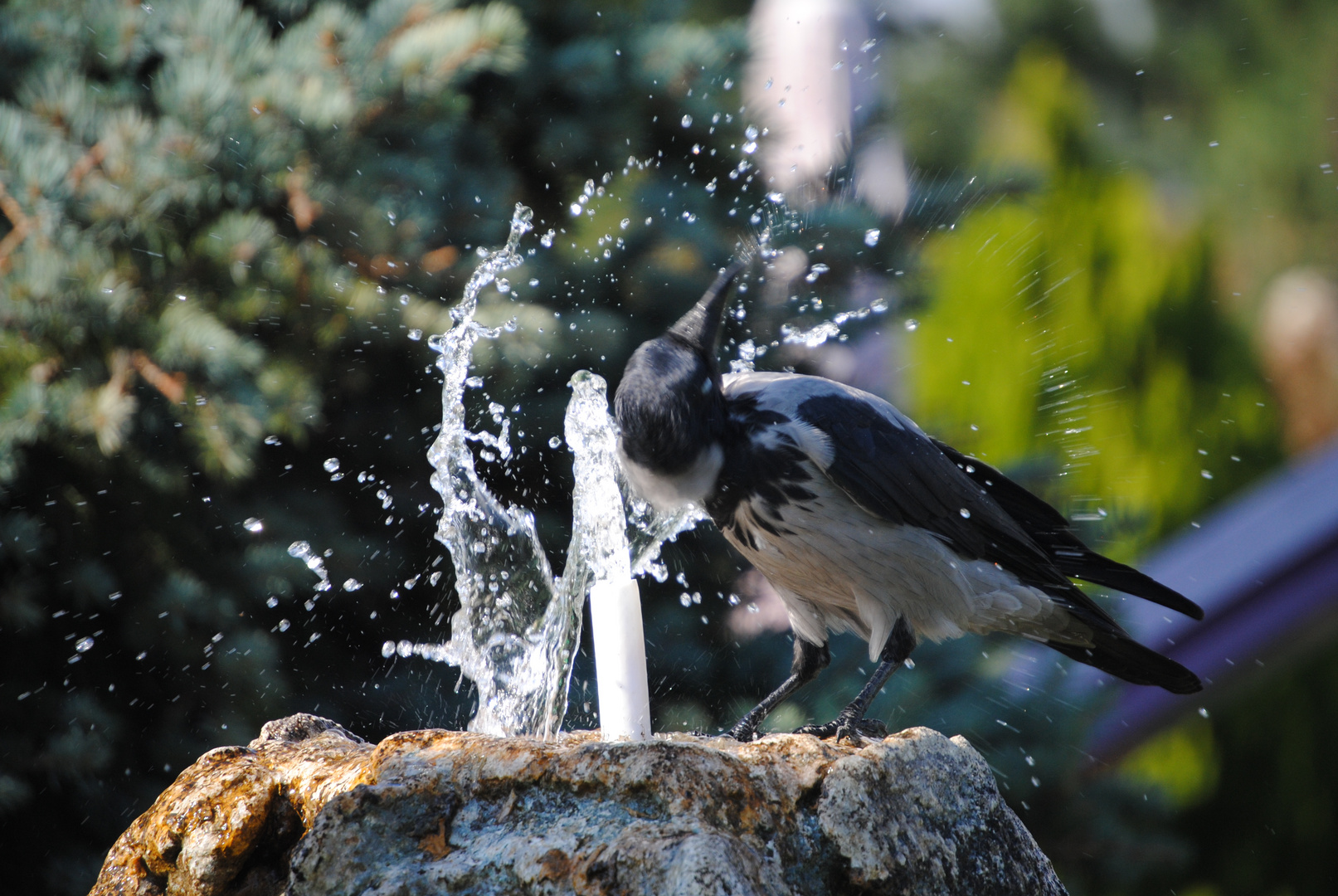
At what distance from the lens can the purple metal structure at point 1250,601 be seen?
3.22 metres

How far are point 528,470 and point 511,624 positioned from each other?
0.56 m

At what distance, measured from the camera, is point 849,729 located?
145 cm

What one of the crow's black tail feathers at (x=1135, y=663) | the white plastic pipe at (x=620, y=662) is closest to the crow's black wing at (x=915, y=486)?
the crow's black tail feathers at (x=1135, y=663)

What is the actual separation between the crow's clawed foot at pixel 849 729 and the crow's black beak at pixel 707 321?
23.8 inches

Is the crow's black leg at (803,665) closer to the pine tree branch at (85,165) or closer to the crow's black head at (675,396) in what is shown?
the crow's black head at (675,396)

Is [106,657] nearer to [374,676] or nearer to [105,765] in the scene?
[105,765]

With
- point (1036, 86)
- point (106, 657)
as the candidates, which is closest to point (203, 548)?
point (106, 657)

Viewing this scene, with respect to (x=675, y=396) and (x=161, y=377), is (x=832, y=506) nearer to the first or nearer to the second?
(x=675, y=396)

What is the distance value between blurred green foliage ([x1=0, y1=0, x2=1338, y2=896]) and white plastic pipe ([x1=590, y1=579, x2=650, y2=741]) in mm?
926

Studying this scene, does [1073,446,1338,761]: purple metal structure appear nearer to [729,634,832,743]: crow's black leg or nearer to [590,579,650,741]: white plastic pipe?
[729,634,832,743]: crow's black leg

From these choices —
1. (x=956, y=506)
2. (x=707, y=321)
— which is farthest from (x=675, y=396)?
(x=956, y=506)

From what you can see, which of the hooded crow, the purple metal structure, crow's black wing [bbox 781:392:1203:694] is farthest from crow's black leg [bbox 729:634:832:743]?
the purple metal structure

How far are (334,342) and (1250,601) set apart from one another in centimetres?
293

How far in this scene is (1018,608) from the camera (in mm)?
1821
